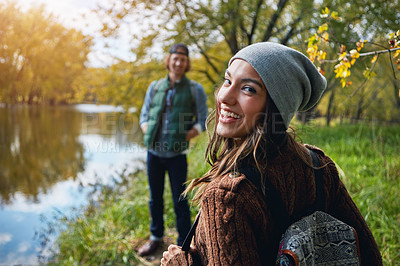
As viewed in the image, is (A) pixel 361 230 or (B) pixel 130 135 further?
(B) pixel 130 135

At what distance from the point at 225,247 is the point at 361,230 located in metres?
0.61

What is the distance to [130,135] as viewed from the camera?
12461 mm

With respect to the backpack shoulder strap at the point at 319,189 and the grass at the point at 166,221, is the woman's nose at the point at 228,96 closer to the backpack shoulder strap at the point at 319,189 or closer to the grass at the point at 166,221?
the backpack shoulder strap at the point at 319,189

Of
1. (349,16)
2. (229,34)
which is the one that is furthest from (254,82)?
(229,34)

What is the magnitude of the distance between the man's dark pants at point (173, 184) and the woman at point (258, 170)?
5.49ft

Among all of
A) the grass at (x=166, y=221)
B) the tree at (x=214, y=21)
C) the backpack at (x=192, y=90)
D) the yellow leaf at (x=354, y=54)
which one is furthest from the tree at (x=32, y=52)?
the yellow leaf at (x=354, y=54)

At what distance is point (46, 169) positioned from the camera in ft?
27.3

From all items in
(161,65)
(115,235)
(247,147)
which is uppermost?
(161,65)

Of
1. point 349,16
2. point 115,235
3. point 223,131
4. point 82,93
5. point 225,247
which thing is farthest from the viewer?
point 82,93

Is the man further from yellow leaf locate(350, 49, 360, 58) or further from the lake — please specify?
the lake

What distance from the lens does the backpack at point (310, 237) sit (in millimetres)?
879

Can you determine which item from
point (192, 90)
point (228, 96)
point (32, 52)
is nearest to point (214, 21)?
point (192, 90)

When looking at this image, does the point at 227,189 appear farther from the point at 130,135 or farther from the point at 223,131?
the point at 130,135

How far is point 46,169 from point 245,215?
8744 millimetres
